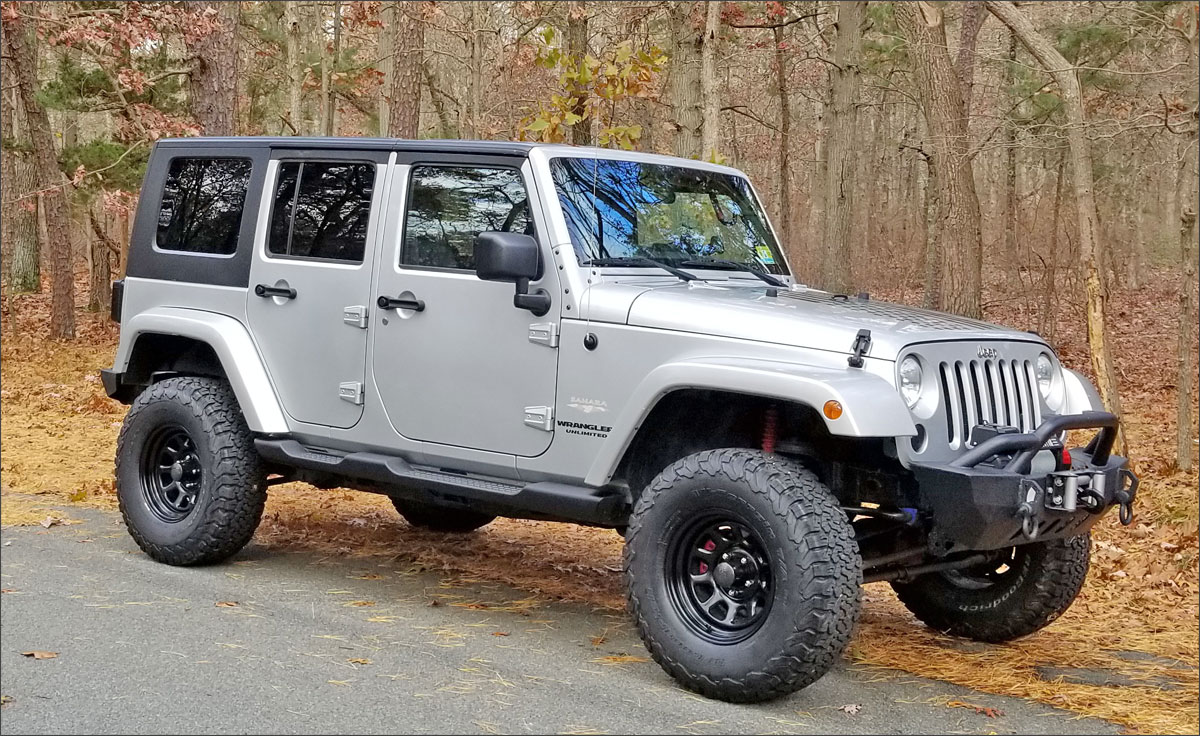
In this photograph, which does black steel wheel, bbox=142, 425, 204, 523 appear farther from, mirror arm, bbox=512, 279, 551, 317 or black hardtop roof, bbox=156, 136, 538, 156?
mirror arm, bbox=512, 279, 551, 317

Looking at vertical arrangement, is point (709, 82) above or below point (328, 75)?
below

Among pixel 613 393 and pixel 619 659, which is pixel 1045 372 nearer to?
pixel 613 393

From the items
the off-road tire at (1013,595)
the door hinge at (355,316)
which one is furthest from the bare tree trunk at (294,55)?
the off-road tire at (1013,595)

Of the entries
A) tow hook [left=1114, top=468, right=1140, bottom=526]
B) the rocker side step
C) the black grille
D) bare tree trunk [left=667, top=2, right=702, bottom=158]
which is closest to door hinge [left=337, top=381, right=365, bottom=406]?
the rocker side step

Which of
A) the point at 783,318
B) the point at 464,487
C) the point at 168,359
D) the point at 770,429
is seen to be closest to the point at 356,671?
the point at 464,487

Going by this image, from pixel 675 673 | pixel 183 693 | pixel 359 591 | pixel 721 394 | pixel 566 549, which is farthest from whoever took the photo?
pixel 566 549

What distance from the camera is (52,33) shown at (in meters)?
16.3

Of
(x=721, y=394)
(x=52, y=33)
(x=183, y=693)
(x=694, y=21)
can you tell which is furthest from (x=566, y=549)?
(x=52, y=33)

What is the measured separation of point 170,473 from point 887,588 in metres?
4.05

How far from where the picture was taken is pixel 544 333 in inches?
218

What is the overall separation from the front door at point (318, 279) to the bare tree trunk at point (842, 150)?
1171cm

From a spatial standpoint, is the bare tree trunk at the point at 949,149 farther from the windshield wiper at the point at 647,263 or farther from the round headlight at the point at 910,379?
the round headlight at the point at 910,379

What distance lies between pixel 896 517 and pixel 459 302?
2183 mm

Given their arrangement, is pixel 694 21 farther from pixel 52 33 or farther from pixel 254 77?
pixel 254 77
